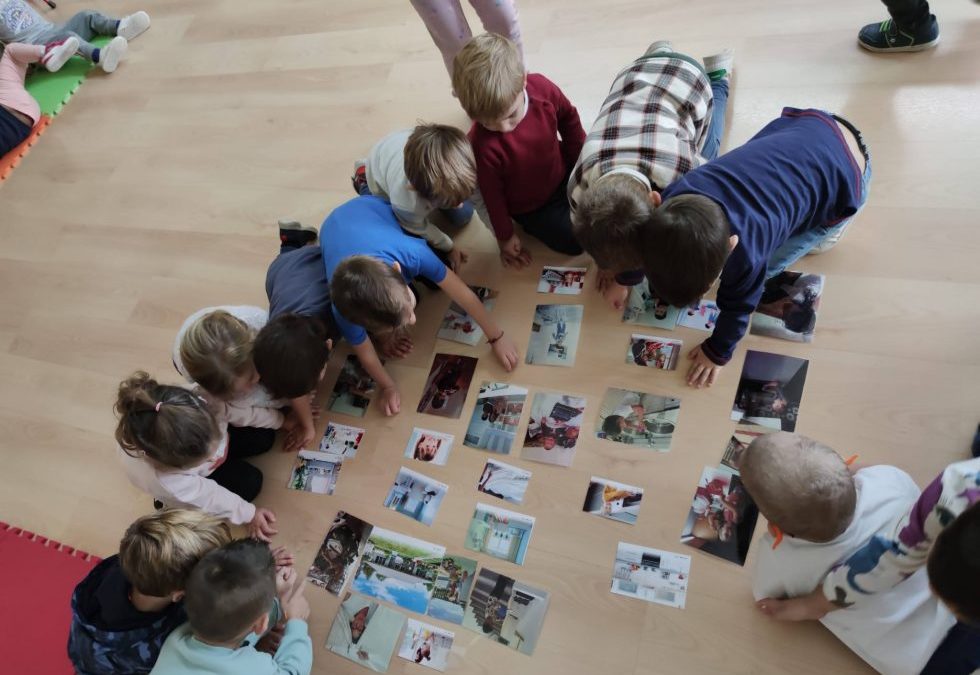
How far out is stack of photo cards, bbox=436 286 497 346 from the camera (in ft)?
6.17

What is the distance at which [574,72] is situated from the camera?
221cm

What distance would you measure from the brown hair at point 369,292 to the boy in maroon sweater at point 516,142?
1.34 ft

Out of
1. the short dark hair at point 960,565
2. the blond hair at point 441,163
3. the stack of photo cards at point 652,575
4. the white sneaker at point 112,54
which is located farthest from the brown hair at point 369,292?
the white sneaker at point 112,54

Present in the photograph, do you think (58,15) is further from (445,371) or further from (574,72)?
(445,371)

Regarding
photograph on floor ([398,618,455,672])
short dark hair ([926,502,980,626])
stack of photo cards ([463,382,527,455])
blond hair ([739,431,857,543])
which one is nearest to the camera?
short dark hair ([926,502,980,626])

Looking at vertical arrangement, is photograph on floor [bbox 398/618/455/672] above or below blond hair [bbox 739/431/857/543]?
below

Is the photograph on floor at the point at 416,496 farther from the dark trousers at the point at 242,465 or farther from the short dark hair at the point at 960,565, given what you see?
the short dark hair at the point at 960,565

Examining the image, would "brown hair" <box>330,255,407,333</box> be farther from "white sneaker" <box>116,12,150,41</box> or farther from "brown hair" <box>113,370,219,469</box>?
"white sneaker" <box>116,12,150,41</box>

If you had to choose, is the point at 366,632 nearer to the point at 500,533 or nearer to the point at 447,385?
the point at 500,533

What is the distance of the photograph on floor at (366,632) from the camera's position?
5.00ft

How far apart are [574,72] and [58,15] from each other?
2853 mm

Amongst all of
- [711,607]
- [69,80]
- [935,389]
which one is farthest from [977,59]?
[69,80]

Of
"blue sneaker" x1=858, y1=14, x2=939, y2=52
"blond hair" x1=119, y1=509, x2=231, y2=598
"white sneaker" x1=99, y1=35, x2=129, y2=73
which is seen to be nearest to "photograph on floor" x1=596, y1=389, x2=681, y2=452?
"blond hair" x1=119, y1=509, x2=231, y2=598

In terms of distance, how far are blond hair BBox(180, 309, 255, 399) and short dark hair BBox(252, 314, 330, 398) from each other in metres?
0.04
